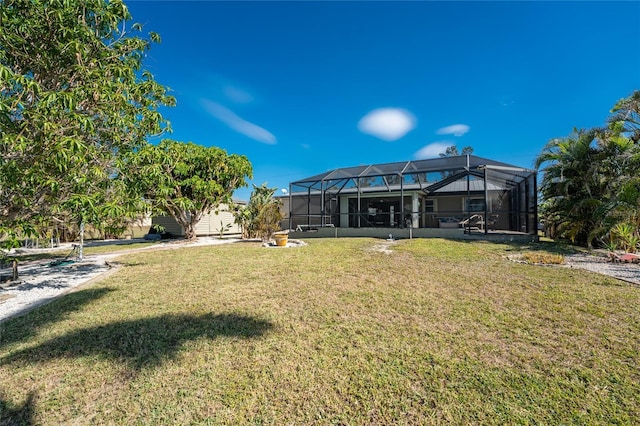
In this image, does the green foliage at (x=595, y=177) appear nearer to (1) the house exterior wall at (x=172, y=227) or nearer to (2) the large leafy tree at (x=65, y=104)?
(2) the large leafy tree at (x=65, y=104)

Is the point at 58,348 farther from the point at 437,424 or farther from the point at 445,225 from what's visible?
the point at 445,225

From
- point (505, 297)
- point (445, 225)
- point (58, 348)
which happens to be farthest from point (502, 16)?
point (58, 348)

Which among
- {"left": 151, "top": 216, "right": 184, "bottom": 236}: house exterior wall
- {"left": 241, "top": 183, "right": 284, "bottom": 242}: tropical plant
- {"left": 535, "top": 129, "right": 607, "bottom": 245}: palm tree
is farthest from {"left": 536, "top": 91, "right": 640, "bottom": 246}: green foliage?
{"left": 151, "top": 216, "right": 184, "bottom": 236}: house exterior wall

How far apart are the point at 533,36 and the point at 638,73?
364 centimetres

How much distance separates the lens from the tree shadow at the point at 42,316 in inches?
139

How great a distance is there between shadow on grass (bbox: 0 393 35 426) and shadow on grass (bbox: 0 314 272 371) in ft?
2.27

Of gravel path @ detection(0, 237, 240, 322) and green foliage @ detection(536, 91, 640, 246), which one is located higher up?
green foliage @ detection(536, 91, 640, 246)

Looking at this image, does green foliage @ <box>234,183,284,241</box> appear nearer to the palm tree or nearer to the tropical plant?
the tropical plant

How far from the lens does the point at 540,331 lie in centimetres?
331

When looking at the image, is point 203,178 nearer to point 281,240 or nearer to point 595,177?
point 281,240

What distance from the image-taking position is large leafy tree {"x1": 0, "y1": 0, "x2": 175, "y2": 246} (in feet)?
12.3

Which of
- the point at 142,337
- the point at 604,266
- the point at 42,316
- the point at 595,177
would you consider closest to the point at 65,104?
the point at 42,316

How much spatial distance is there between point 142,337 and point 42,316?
2.17m

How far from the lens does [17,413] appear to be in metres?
2.17
